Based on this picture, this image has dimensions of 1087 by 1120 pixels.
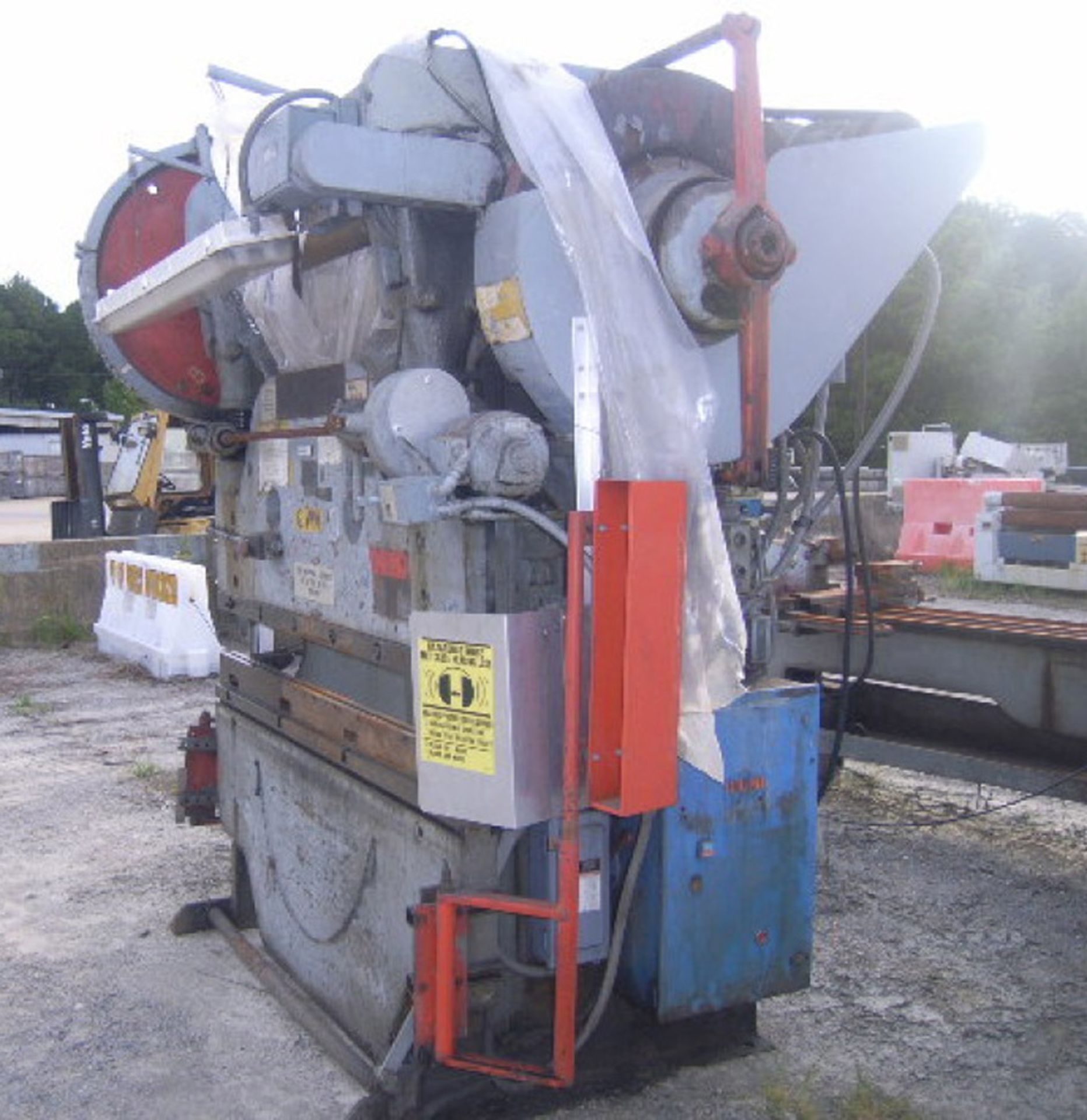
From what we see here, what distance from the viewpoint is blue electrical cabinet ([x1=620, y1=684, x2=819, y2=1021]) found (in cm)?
312

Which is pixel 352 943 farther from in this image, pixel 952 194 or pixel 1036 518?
pixel 1036 518

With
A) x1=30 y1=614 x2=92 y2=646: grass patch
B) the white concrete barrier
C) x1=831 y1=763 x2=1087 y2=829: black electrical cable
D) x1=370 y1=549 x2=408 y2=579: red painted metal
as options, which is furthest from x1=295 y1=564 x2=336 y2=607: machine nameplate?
x1=30 y1=614 x2=92 y2=646: grass patch

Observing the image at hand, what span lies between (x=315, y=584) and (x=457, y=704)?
3.26 feet

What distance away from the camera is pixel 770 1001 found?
3.88 metres

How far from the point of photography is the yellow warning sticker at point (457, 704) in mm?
2746

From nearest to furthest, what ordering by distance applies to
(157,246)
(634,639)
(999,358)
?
(634,639) → (157,246) → (999,358)

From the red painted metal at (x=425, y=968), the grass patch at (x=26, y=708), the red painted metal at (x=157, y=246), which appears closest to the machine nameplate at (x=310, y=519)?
the red painted metal at (x=157, y=246)

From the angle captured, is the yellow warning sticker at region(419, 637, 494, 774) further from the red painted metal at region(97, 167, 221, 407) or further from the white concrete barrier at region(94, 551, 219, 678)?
the white concrete barrier at region(94, 551, 219, 678)

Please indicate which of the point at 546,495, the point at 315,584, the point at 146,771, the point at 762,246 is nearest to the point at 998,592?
the point at 146,771

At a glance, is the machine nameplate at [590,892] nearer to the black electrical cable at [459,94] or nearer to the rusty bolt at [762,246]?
the rusty bolt at [762,246]

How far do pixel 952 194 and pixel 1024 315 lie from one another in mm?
37661

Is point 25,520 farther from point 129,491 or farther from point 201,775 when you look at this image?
point 201,775

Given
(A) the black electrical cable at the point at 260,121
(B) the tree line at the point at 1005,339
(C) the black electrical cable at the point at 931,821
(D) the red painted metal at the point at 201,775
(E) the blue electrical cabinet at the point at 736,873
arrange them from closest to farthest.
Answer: (A) the black electrical cable at the point at 260,121 → (E) the blue electrical cabinet at the point at 736,873 → (D) the red painted metal at the point at 201,775 → (C) the black electrical cable at the point at 931,821 → (B) the tree line at the point at 1005,339

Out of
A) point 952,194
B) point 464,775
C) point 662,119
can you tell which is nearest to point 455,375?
point 662,119
